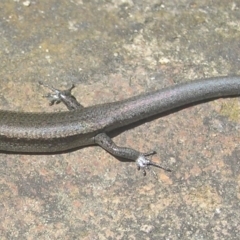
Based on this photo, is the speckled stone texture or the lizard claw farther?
the lizard claw

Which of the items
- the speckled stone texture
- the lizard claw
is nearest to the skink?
the lizard claw

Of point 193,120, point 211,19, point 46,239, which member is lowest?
point 46,239

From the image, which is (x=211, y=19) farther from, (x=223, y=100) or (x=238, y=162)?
(x=238, y=162)

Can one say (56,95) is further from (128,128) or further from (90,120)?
(128,128)

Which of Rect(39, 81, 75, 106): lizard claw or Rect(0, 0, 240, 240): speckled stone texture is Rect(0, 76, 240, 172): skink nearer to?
Rect(39, 81, 75, 106): lizard claw

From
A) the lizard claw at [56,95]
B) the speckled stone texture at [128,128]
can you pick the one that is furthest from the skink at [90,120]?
the speckled stone texture at [128,128]

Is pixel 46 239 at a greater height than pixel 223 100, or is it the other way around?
pixel 223 100

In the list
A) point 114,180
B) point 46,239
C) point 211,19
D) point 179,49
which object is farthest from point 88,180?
point 211,19

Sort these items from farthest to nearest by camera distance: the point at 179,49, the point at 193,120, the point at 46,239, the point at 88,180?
1. the point at 179,49
2. the point at 193,120
3. the point at 88,180
4. the point at 46,239
